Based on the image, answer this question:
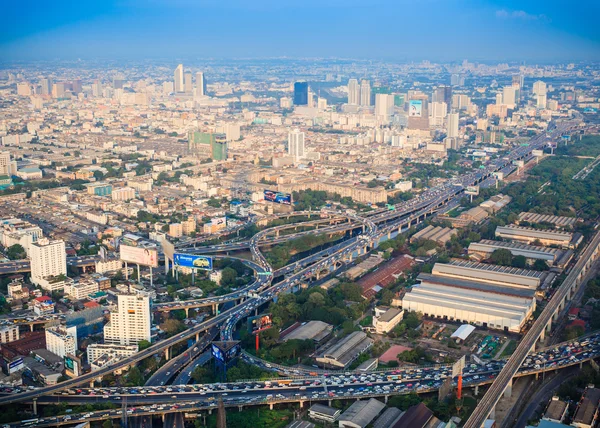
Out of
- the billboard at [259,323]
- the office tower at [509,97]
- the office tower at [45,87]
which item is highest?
the office tower at [45,87]

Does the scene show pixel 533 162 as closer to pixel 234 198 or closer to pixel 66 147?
pixel 234 198

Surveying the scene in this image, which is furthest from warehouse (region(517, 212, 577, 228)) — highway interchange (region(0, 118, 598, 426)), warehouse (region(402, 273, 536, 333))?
warehouse (region(402, 273, 536, 333))

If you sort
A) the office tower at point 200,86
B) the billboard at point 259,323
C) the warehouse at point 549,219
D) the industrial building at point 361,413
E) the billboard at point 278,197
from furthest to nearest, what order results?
the office tower at point 200,86, the billboard at point 278,197, the warehouse at point 549,219, the billboard at point 259,323, the industrial building at point 361,413

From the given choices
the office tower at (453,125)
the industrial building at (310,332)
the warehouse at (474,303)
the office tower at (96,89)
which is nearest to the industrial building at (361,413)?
the industrial building at (310,332)

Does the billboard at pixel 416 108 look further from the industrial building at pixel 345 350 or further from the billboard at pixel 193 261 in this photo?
the industrial building at pixel 345 350

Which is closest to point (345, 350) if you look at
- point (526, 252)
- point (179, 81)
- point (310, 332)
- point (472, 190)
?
point (310, 332)

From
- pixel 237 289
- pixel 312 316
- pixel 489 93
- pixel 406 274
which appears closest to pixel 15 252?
pixel 237 289

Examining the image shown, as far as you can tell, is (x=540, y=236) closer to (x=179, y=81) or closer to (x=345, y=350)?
(x=345, y=350)
